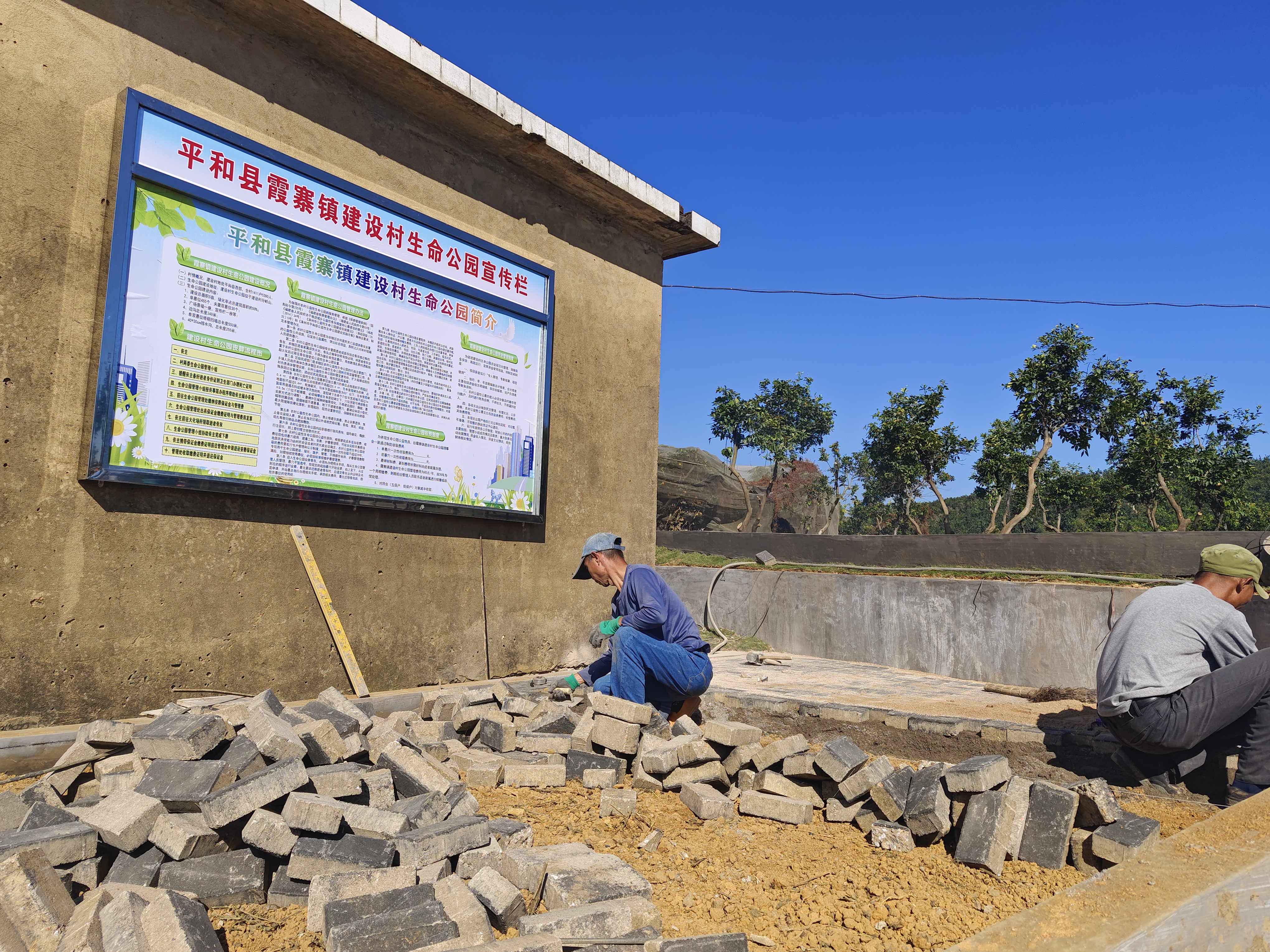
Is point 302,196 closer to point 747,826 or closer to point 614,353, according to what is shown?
point 614,353

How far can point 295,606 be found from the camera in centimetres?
517

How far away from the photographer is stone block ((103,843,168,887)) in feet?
8.27

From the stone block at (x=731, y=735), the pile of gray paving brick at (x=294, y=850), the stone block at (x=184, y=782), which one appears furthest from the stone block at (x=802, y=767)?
the stone block at (x=184, y=782)

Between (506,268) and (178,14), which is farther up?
(178,14)

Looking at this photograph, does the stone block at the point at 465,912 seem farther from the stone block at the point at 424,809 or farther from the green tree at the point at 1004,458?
the green tree at the point at 1004,458

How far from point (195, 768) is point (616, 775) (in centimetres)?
184

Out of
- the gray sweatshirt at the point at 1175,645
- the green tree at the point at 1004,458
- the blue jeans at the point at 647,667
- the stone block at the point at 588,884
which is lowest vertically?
the stone block at the point at 588,884

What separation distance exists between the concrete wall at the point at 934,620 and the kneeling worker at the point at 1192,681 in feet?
14.4

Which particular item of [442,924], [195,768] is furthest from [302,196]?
[442,924]

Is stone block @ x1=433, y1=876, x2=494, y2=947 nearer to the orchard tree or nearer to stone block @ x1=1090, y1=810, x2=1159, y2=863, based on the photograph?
stone block @ x1=1090, y1=810, x2=1159, y2=863

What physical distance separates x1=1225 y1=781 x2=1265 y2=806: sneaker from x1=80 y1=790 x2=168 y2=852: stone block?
Answer: 4314mm

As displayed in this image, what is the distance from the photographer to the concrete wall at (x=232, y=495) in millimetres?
4086

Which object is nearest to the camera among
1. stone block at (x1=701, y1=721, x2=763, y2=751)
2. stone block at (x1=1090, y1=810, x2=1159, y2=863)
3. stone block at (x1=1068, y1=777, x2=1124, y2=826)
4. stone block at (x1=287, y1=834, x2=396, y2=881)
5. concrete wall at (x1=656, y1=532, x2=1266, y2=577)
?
stone block at (x1=287, y1=834, x2=396, y2=881)

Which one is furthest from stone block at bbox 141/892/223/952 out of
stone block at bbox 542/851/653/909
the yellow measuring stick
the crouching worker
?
the yellow measuring stick
